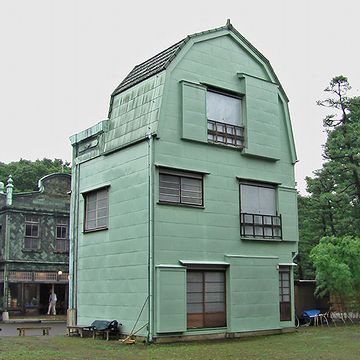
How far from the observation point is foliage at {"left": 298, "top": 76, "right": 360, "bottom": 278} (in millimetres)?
33469

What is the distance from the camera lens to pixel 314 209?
3653 centimetres

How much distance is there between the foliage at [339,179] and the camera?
110ft

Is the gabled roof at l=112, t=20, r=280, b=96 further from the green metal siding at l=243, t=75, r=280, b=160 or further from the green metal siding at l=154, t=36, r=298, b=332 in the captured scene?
the green metal siding at l=243, t=75, r=280, b=160

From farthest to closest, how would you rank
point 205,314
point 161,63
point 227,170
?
point 227,170, point 161,63, point 205,314

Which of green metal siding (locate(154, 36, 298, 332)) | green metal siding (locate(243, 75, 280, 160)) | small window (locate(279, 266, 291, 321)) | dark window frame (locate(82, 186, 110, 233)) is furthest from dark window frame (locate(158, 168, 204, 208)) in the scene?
small window (locate(279, 266, 291, 321))

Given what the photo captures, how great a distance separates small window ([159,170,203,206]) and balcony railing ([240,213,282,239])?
86.9 inches

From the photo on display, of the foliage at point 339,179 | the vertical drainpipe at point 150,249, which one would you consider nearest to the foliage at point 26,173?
the foliage at point 339,179

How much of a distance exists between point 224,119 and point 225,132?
52cm

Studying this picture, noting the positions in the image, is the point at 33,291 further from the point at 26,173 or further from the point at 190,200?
the point at 26,173

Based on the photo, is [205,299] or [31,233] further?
[31,233]

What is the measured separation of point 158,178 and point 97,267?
4.62m

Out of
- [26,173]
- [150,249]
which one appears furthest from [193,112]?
[26,173]

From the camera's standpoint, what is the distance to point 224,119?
70.5 feet

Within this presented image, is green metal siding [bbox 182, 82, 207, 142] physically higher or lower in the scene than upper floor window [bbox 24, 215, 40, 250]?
higher
